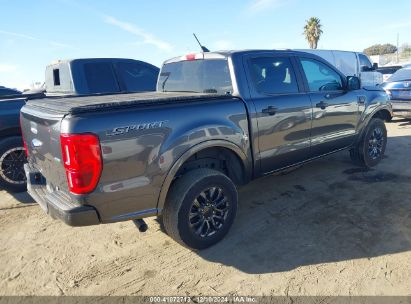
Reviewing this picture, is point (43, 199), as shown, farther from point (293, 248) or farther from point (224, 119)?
point (293, 248)

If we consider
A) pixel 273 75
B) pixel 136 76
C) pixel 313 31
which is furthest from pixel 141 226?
pixel 313 31

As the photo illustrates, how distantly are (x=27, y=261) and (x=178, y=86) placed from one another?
269cm

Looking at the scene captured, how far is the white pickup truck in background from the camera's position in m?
12.3

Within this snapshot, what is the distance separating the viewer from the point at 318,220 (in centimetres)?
378

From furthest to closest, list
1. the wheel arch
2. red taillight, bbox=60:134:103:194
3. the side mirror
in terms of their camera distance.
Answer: the side mirror
the wheel arch
red taillight, bbox=60:134:103:194

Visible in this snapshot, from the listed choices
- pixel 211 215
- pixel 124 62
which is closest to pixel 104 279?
pixel 211 215

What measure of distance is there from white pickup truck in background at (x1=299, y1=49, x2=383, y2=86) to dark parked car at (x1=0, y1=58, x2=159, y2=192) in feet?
25.2

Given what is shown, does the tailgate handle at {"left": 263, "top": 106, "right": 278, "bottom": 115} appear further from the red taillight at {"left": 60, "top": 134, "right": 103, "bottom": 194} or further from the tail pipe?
the red taillight at {"left": 60, "top": 134, "right": 103, "bottom": 194}

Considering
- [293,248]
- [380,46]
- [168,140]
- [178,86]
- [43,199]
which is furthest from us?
[380,46]

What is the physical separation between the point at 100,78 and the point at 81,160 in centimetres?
376

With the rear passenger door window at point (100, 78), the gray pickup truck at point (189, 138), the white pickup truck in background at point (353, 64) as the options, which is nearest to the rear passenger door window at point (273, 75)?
the gray pickup truck at point (189, 138)

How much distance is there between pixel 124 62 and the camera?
620 centimetres

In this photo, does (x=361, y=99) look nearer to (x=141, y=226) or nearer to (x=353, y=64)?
(x=141, y=226)

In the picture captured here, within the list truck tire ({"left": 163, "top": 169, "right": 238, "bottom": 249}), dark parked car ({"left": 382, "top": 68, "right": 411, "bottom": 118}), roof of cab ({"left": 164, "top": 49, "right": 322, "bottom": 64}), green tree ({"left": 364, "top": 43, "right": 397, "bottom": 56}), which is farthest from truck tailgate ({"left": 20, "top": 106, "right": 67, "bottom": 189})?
green tree ({"left": 364, "top": 43, "right": 397, "bottom": 56})
